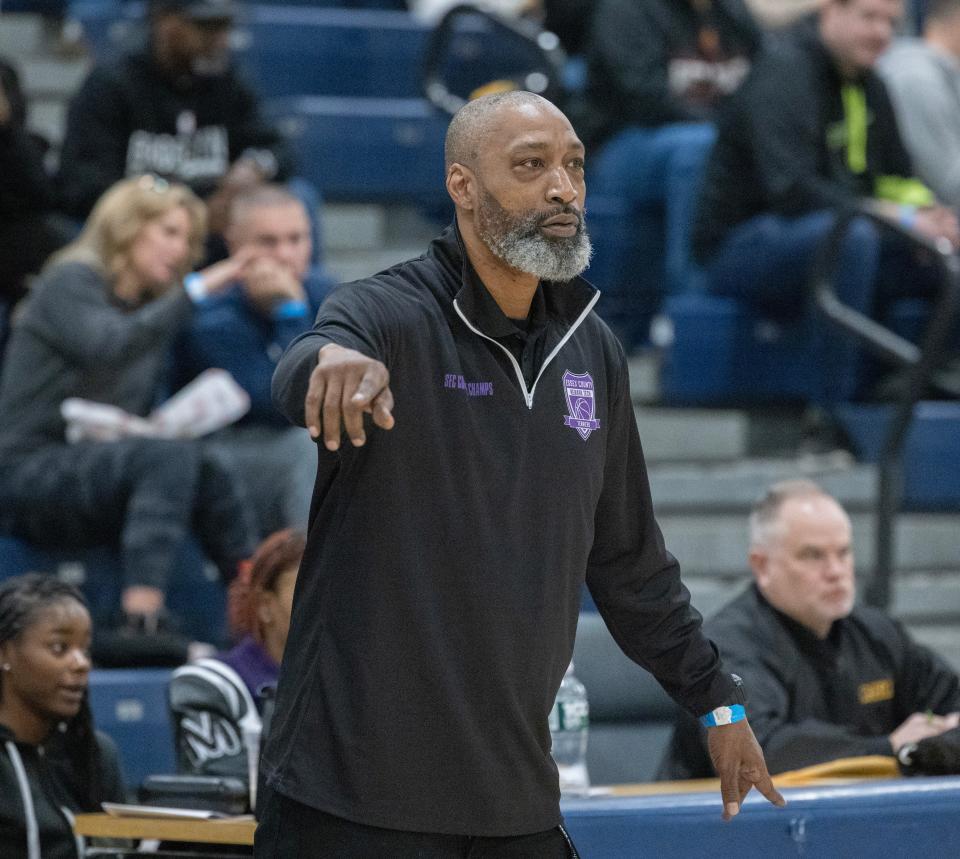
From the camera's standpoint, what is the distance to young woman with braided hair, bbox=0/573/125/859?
3.46 metres

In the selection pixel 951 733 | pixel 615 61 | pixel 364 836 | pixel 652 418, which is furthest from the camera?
pixel 615 61

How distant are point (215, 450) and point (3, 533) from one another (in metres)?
0.59

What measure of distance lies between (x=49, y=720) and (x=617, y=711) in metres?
1.34

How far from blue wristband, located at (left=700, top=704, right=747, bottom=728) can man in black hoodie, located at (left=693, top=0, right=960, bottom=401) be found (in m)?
3.69

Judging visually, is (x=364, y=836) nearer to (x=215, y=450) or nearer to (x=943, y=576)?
(x=215, y=450)

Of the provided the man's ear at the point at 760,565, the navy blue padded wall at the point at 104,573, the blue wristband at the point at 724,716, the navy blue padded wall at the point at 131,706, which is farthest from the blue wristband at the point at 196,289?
the blue wristband at the point at 724,716

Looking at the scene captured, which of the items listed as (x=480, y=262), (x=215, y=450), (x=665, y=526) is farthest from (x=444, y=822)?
(x=665, y=526)

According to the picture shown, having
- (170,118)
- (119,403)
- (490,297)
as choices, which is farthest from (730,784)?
(170,118)

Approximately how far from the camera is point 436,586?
224cm

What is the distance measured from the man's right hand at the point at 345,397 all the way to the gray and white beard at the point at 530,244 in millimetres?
393

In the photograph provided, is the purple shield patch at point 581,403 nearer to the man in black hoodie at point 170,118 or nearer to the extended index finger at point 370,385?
the extended index finger at point 370,385

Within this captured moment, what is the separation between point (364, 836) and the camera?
224 cm

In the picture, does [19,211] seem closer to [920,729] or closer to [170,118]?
[170,118]

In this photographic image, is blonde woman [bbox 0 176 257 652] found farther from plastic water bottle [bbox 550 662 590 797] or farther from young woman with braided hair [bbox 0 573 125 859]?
plastic water bottle [bbox 550 662 590 797]
